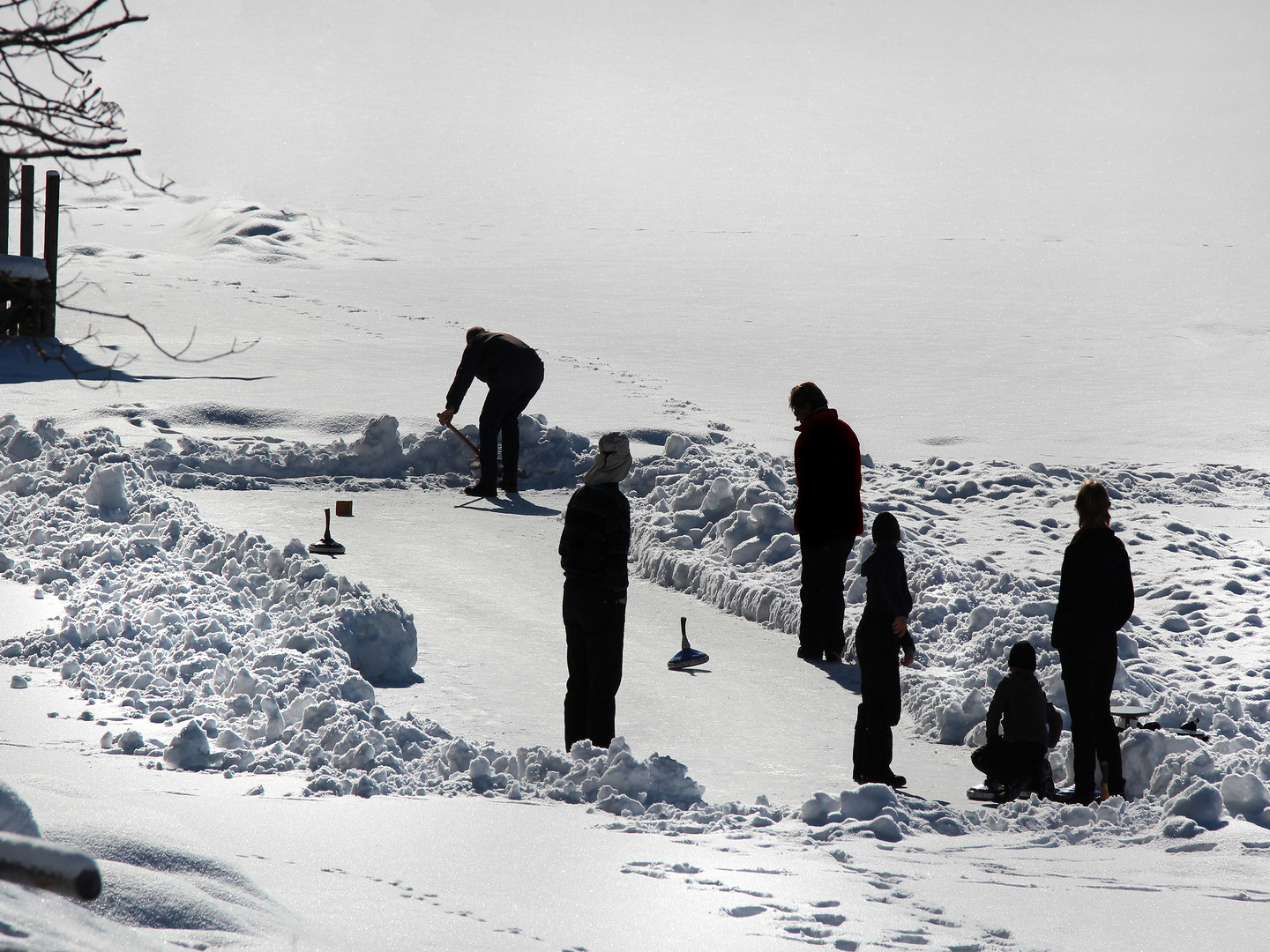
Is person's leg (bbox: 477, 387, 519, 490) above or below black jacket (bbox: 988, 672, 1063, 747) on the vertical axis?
above

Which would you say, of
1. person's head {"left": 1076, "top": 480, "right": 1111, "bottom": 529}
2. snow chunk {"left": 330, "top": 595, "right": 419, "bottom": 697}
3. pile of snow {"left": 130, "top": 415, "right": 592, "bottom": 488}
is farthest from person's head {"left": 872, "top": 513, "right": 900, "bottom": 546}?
pile of snow {"left": 130, "top": 415, "right": 592, "bottom": 488}

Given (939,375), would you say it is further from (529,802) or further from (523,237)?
(523,237)

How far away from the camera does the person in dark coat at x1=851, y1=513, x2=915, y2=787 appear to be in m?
5.90

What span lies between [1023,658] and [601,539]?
2.01 m

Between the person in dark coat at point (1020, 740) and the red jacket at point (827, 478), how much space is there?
6.23 ft

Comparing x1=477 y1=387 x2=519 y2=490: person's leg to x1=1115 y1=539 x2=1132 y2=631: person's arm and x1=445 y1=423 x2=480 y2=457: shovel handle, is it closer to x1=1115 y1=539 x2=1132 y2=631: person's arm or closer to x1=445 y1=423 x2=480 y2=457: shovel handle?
x1=445 y1=423 x2=480 y2=457: shovel handle

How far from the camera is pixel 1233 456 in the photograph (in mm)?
14156

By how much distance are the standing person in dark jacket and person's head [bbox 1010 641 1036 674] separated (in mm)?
1809

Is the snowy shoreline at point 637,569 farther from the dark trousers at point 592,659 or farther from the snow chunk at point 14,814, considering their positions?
the snow chunk at point 14,814

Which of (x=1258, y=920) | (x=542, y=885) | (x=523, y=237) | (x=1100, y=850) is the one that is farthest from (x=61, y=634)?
(x=523, y=237)

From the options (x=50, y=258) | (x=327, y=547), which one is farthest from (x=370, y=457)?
(x=50, y=258)

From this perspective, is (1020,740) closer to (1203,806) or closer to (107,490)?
(1203,806)

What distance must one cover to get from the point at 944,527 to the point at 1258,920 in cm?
615

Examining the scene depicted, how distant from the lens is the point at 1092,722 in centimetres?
575
